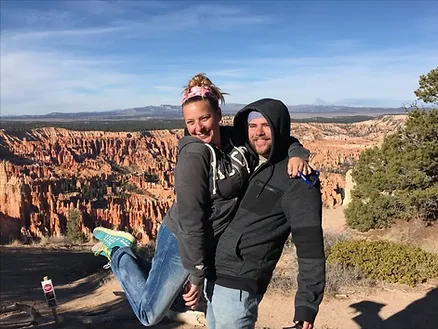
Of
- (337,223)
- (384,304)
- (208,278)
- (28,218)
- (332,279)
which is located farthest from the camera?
(28,218)

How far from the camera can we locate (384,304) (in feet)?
18.2

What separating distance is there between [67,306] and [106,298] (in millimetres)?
632

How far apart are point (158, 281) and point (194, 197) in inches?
27.1

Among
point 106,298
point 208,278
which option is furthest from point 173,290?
point 106,298

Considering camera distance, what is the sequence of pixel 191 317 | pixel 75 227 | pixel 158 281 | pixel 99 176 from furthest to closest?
1. pixel 99 176
2. pixel 75 227
3. pixel 191 317
4. pixel 158 281

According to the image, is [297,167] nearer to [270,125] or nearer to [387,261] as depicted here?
[270,125]

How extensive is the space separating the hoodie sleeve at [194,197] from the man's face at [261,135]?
23cm

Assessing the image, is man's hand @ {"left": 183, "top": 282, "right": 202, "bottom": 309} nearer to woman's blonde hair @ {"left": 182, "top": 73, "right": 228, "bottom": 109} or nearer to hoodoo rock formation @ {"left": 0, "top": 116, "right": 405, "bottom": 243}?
woman's blonde hair @ {"left": 182, "top": 73, "right": 228, "bottom": 109}

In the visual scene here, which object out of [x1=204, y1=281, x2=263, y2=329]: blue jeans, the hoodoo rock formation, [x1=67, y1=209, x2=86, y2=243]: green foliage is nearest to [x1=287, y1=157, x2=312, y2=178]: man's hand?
Answer: [x1=204, y1=281, x2=263, y2=329]: blue jeans

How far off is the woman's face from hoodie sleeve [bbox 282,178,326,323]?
0.43 metres

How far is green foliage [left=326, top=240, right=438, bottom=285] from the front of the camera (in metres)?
6.38

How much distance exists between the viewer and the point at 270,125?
1.99 meters

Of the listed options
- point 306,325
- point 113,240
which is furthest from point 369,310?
point 306,325

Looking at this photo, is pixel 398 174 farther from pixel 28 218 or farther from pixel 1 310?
pixel 28 218
